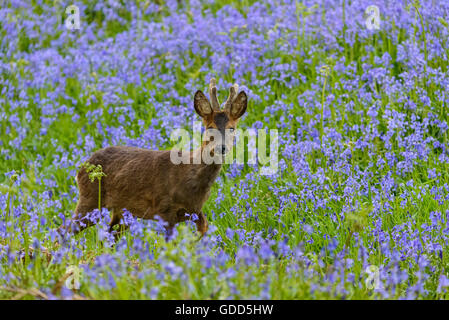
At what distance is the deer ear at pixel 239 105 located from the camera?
4784 millimetres

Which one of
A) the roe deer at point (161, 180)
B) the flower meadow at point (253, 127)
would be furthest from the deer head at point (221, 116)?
the flower meadow at point (253, 127)

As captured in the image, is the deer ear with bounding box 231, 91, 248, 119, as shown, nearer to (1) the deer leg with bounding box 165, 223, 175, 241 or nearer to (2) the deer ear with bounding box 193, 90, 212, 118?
(2) the deer ear with bounding box 193, 90, 212, 118

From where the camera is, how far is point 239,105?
482 centimetres

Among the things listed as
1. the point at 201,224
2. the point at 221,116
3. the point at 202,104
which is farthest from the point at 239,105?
the point at 201,224

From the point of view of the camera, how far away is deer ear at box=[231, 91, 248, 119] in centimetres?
478

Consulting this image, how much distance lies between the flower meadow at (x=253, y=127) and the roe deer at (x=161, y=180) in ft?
0.65

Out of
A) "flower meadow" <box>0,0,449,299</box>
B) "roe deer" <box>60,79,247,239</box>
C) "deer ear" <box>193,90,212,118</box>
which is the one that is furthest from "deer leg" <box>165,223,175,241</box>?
"deer ear" <box>193,90,212,118</box>

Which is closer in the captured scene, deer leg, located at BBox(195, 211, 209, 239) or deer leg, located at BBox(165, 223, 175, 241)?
deer leg, located at BBox(165, 223, 175, 241)

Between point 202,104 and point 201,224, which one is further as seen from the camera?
point 201,224

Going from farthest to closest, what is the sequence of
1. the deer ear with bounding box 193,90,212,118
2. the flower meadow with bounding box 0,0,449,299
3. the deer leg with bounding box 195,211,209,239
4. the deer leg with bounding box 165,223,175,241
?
the deer leg with bounding box 195,211,209,239 → the deer leg with bounding box 165,223,175,241 → the deer ear with bounding box 193,90,212,118 → the flower meadow with bounding box 0,0,449,299

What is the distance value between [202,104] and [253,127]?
2715mm

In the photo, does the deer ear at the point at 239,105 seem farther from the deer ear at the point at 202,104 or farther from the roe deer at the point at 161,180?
the deer ear at the point at 202,104

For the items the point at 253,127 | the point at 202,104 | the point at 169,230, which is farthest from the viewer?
the point at 253,127

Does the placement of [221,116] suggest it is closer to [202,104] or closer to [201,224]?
[202,104]
